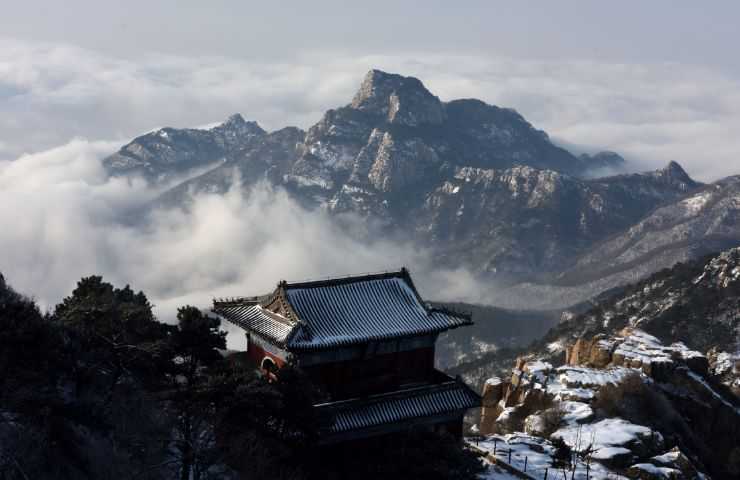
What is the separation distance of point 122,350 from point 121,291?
1744 cm

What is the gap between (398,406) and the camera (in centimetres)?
5341

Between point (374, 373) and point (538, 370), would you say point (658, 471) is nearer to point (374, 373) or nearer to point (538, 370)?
point (374, 373)

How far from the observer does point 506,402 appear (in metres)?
94.3

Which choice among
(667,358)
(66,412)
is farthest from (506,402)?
(66,412)

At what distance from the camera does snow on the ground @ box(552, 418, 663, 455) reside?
225 feet

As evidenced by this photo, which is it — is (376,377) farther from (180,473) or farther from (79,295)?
(79,295)

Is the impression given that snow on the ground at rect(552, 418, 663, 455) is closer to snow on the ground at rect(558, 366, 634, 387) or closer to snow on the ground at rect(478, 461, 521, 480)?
snow on the ground at rect(478, 461, 521, 480)

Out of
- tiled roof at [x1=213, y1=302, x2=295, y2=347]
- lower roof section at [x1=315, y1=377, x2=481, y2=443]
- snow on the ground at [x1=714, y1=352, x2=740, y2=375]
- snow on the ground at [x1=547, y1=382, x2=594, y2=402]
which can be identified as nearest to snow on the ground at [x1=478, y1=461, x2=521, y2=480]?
lower roof section at [x1=315, y1=377, x2=481, y2=443]

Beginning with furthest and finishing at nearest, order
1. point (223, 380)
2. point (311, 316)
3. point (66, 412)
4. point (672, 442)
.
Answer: point (672, 442) < point (311, 316) < point (223, 380) < point (66, 412)

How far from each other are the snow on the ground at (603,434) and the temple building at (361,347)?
18.7 meters

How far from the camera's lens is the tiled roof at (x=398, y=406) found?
5050 centimetres

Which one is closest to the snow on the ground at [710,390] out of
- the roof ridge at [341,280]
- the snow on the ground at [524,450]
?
the snow on the ground at [524,450]

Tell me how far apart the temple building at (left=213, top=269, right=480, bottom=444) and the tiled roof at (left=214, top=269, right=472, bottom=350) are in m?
0.08

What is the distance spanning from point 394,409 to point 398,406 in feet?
1.59
